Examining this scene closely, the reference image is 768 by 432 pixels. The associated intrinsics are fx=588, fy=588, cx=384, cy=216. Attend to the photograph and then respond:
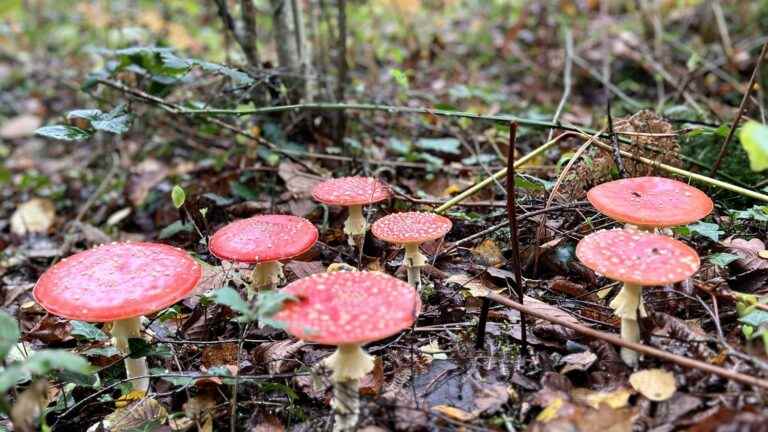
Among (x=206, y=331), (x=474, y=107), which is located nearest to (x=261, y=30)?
(x=474, y=107)

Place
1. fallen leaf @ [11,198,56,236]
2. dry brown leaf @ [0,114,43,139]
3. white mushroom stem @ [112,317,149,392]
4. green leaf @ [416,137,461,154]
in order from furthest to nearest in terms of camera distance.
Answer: dry brown leaf @ [0,114,43,139] → fallen leaf @ [11,198,56,236] → green leaf @ [416,137,461,154] → white mushroom stem @ [112,317,149,392]

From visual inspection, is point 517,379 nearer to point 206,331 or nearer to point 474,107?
point 206,331

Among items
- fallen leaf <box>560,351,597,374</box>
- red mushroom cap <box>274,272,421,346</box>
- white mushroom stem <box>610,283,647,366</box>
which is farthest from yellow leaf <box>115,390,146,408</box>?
white mushroom stem <box>610,283,647,366</box>

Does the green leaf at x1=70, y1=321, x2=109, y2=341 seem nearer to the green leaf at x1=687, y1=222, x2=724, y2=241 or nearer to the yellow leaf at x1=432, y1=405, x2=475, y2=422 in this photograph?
the yellow leaf at x1=432, y1=405, x2=475, y2=422

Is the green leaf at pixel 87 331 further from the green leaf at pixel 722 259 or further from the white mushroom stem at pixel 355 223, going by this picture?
the green leaf at pixel 722 259

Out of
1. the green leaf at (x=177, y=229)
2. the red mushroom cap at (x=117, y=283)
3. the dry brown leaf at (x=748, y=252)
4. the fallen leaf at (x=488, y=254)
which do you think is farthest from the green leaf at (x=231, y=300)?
the dry brown leaf at (x=748, y=252)

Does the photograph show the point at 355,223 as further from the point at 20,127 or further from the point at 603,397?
the point at 20,127
